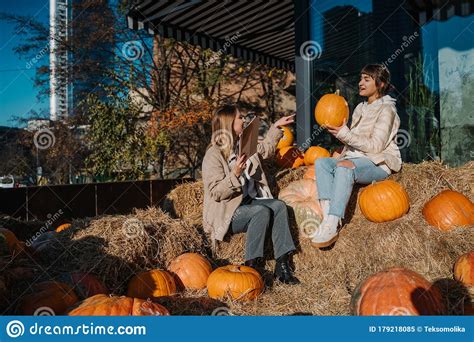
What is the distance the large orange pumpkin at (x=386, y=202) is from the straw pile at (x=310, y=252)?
0.05 metres

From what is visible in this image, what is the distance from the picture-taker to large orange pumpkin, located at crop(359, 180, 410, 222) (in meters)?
2.81

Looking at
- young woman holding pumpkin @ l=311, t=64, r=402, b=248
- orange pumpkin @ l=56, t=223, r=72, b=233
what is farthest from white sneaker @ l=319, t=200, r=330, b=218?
orange pumpkin @ l=56, t=223, r=72, b=233

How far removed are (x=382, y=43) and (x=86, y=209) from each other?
13.0 feet

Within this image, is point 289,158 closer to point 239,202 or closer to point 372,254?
point 239,202

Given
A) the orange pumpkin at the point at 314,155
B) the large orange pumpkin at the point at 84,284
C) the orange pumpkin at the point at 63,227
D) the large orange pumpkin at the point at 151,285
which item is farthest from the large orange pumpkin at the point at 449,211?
the orange pumpkin at the point at 63,227

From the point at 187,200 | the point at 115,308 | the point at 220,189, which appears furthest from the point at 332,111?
the point at 115,308

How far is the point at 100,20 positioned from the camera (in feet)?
29.0

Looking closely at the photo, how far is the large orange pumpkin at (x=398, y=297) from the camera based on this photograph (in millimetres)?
1733

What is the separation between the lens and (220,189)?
9.39 feet

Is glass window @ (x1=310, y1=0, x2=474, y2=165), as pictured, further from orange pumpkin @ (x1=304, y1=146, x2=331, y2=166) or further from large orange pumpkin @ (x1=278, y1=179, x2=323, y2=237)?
large orange pumpkin @ (x1=278, y1=179, x2=323, y2=237)

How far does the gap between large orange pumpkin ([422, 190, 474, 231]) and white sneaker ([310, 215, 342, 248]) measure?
0.59 meters

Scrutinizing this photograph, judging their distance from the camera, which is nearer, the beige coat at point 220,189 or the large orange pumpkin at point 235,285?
the large orange pumpkin at point 235,285

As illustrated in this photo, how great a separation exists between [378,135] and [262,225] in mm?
1037

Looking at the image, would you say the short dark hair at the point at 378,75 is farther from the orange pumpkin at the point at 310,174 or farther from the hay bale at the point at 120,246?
the hay bale at the point at 120,246
